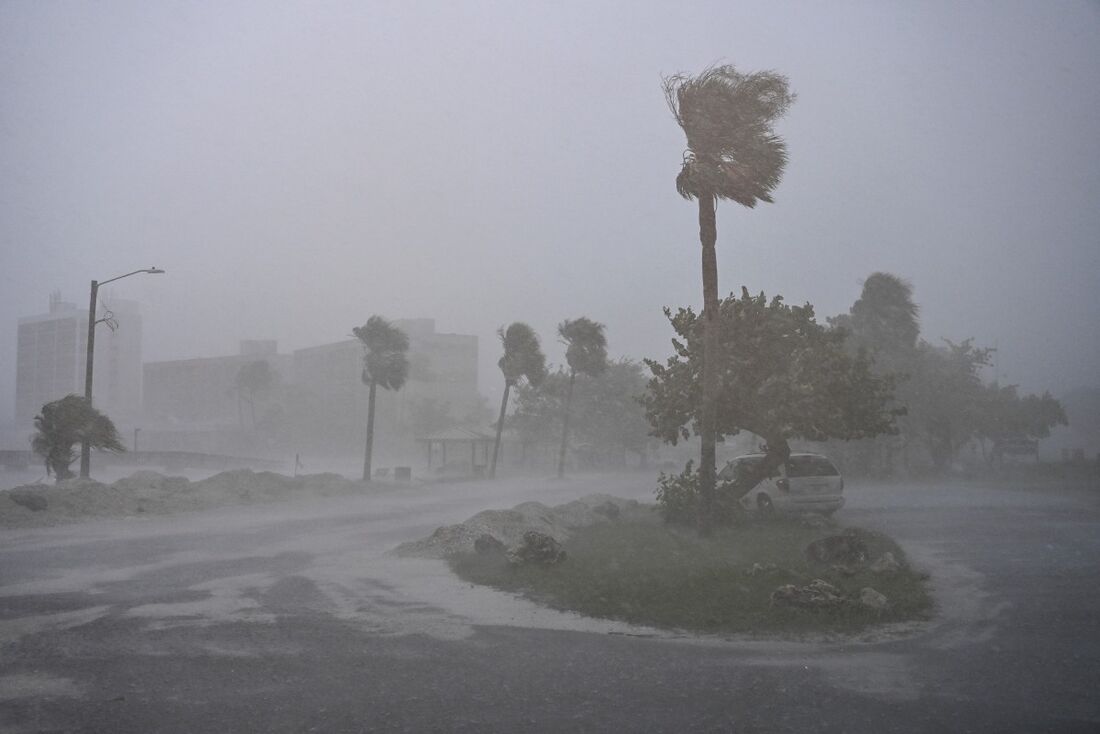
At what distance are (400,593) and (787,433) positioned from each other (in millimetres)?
10973

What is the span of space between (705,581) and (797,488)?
9.99m

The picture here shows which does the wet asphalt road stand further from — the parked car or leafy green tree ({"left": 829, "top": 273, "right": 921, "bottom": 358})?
leafy green tree ({"left": 829, "top": 273, "right": 921, "bottom": 358})

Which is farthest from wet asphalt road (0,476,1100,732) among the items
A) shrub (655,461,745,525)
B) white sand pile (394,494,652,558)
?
shrub (655,461,745,525)

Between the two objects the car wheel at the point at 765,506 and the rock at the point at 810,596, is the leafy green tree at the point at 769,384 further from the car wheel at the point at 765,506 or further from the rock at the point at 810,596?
the rock at the point at 810,596

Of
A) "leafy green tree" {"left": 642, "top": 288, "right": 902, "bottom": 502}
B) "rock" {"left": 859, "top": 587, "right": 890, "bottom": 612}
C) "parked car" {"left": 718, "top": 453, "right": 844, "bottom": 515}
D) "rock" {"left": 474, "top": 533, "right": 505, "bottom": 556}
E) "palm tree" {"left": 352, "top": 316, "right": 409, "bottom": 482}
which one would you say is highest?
"palm tree" {"left": 352, "top": 316, "right": 409, "bottom": 482}

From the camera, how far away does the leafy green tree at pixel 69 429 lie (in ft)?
94.7

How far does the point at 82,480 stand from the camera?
89.6ft

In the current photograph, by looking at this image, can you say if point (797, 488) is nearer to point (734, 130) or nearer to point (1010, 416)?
point (734, 130)

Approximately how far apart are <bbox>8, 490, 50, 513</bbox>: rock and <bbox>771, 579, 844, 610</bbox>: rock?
826 inches

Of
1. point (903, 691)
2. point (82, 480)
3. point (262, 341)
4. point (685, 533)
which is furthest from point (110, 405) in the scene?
point (903, 691)

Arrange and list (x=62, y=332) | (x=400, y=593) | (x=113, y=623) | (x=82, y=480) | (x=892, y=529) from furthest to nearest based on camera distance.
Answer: (x=62, y=332) → (x=82, y=480) → (x=892, y=529) → (x=400, y=593) → (x=113, y=623)

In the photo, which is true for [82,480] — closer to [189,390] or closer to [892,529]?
[892,529]

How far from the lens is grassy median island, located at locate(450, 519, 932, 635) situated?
9742 millimetres

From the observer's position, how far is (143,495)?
27297mm
